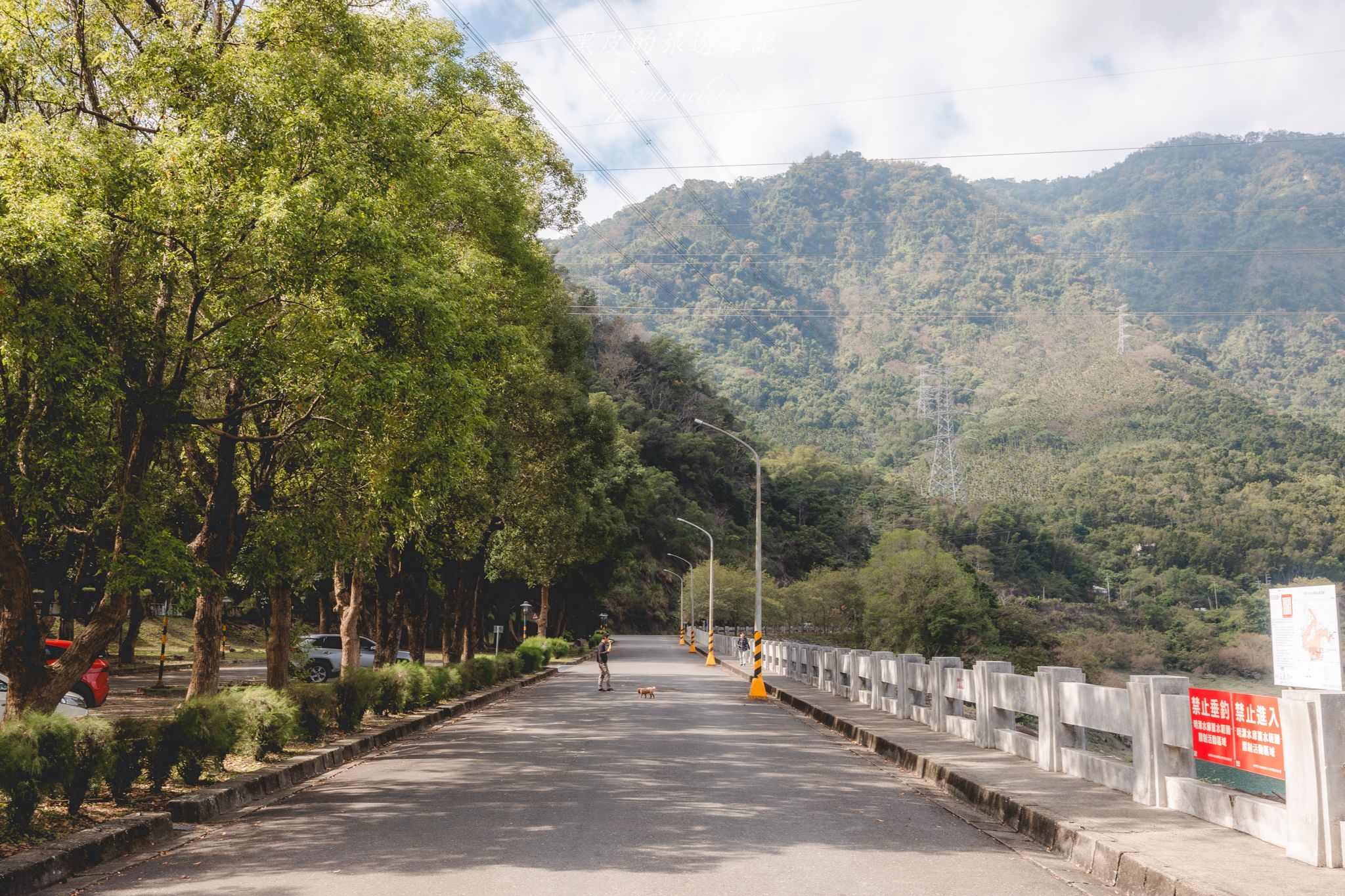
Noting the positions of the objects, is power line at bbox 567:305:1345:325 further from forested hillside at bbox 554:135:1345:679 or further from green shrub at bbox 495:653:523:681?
green shrub at bbox 495:653:523:681

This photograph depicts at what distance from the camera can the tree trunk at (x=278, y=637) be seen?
16750 millimetres

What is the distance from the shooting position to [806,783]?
1170cm

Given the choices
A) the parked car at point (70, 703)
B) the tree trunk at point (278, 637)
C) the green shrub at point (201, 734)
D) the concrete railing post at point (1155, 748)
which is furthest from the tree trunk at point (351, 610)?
the concrete railing post at point (1155, 748)

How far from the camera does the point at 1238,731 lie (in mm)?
8164

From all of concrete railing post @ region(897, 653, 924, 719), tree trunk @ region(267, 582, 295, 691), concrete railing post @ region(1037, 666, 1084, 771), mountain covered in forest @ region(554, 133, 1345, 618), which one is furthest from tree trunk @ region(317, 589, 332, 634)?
concrete railing post @ region(1037, 666, 1084, 771)

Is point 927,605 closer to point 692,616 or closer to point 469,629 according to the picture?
point 692,616

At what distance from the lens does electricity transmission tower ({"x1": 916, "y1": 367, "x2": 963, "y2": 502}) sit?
144m

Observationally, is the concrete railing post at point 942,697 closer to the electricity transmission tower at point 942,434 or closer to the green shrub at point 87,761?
the green shrub at point 87,761

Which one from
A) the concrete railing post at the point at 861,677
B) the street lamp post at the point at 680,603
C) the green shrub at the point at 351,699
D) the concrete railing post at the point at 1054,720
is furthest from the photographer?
the street lamp post at the point at 680,603

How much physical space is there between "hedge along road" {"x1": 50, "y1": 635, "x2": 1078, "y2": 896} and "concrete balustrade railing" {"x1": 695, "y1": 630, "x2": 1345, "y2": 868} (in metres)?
Answer: 1.62

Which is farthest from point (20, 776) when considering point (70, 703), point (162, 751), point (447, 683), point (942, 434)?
point (942, 434)

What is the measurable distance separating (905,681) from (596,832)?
10955 mm

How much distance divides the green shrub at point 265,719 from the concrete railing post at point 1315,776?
9.43m

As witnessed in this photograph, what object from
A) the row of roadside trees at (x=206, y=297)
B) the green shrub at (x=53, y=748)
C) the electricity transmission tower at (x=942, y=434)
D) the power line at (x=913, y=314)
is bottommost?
the green shrub at (x=53, y=748)
